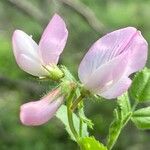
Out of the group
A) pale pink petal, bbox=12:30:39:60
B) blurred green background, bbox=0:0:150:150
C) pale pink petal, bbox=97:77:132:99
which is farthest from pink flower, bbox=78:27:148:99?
blurred green background, bbox=0:0:150:150

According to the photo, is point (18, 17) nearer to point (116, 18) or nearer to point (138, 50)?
point (116, 18)

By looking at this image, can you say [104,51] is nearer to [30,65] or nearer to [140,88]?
[30,65]

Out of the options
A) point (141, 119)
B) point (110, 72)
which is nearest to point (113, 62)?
point (110, 72)

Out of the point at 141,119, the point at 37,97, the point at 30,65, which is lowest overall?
the point at 37,97

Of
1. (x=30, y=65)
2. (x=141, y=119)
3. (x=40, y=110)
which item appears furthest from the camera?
(x=141, y=119)

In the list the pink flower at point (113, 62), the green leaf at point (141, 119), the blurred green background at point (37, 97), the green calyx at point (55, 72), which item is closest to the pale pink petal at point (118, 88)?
the pink flower at point (113, 62)

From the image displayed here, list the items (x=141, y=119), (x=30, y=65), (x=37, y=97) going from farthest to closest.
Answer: (x=37, y=97) < (x=141, y=119) < (x=30, y=65)

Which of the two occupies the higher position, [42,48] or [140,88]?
[42,48]

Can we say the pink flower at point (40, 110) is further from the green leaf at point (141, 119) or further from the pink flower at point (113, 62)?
the green leaf at point (141, 119)
